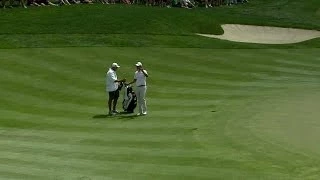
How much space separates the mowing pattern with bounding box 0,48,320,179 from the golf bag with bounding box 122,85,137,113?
0.71 metres

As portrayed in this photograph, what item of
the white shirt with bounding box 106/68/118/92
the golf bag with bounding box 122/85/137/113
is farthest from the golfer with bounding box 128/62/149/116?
the white shirt with bounding box 106/68/118/92

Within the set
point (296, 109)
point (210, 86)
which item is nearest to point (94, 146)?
point (296, 109)

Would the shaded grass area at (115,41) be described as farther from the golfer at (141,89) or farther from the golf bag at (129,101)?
the golfer at (141,89)

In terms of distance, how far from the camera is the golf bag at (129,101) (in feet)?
78.8

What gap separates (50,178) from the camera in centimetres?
1483

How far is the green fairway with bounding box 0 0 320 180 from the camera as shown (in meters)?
15.7

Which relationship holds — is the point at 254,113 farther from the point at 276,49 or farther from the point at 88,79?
the point at 276,49

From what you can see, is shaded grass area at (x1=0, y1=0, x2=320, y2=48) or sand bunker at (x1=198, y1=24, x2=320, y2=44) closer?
shaded grass area at (x1=0, y1=0, x2=320, y2=48)

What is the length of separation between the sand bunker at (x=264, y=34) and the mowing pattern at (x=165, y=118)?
547 centimetres

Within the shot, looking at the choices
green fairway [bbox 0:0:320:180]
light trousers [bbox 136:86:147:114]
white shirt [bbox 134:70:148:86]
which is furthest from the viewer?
white shirt [bbox 134:70:148:86]

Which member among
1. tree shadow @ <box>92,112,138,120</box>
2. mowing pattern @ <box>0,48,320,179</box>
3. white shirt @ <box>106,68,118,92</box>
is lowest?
tree shadow @ <box>92,112,138,120</box>

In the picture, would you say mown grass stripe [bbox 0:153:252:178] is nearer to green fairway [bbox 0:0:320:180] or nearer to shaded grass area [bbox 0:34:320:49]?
green fairway [bbox 0:0:320:180]

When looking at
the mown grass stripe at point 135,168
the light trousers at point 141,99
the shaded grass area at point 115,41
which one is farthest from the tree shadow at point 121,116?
the shaded grass area at point 115,41

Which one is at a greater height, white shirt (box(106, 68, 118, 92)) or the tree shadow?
white shirt (box(106, 68, 118, 92))
